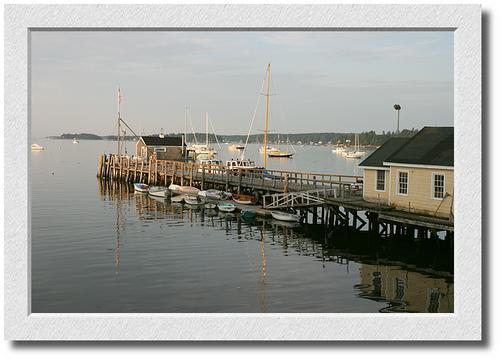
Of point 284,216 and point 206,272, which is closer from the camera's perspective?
point 206,272

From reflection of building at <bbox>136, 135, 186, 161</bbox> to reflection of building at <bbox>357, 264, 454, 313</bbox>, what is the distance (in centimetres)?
5201

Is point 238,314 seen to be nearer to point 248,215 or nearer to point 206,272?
point 206,272

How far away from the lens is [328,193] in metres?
34.9

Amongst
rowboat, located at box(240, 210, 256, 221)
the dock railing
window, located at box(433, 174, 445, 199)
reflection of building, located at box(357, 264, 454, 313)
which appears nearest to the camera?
reflection of building, located at box(357, 264, 454, 313)

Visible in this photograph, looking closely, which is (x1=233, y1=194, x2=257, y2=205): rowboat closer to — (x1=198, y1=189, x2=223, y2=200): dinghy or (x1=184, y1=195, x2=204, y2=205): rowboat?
(x1=198, y1=189, x2=223, y2=200): dinghy

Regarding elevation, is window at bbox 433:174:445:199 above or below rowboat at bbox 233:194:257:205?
above

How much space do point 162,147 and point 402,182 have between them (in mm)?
49565

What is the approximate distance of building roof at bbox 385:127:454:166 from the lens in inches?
988

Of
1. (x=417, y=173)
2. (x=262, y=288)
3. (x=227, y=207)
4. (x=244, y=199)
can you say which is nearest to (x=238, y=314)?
(x=262, y=288)

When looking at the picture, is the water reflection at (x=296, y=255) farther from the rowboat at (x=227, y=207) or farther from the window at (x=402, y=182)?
the window at (x=402, y=182)

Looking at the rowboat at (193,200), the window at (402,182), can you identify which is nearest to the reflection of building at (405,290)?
the window at (402,182)

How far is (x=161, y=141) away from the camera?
2931 inches

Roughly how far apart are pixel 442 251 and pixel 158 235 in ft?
43.9

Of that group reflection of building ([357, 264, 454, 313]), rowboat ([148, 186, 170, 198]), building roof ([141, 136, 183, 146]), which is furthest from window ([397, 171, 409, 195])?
building roof ([141, 136, 183, 146])
